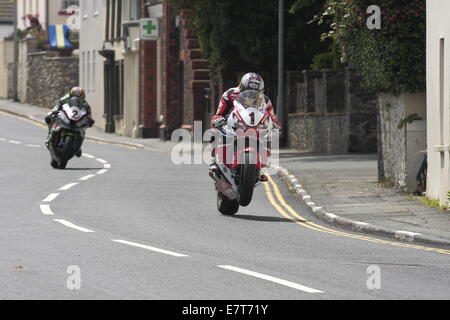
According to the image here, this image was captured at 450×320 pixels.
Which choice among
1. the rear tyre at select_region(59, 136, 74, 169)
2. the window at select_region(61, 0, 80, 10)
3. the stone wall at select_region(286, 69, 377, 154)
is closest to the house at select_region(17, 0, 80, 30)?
the window at select_region(61, 0, 80, 10)

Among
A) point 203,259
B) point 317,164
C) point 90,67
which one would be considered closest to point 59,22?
point 90,67

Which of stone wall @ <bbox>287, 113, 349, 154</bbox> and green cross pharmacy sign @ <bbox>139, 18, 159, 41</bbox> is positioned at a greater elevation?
green cross pharmacy sign @ <bbox>139, 18, 159, 41</bbox>

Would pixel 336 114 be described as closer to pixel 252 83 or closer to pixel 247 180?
pixel 252 83

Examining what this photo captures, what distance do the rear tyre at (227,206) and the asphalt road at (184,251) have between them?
0.55 ft

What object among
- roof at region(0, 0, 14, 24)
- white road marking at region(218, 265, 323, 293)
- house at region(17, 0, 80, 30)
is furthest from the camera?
roof at region(0, 0, 14, 24)

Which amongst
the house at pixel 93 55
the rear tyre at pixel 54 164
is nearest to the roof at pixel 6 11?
the house at pixel 93 55

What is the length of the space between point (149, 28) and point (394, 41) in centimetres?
2924

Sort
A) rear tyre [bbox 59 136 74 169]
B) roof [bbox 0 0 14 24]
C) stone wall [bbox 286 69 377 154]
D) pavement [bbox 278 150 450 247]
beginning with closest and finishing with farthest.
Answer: pavement [bbox 278 150 450 247] < rear tyre [bbox 59 136 74 169] < stone wall [bbox 286 69 377 154] < roof [bbox 0 0 14 24]

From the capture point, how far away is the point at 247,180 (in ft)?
60.4

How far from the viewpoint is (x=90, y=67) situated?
6475 centimetres

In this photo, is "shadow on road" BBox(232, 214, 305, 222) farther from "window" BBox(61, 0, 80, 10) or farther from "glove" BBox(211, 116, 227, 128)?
"window" BBox(61, 0, 80, 10)

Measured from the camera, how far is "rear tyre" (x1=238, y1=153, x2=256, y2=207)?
18.2 metres
